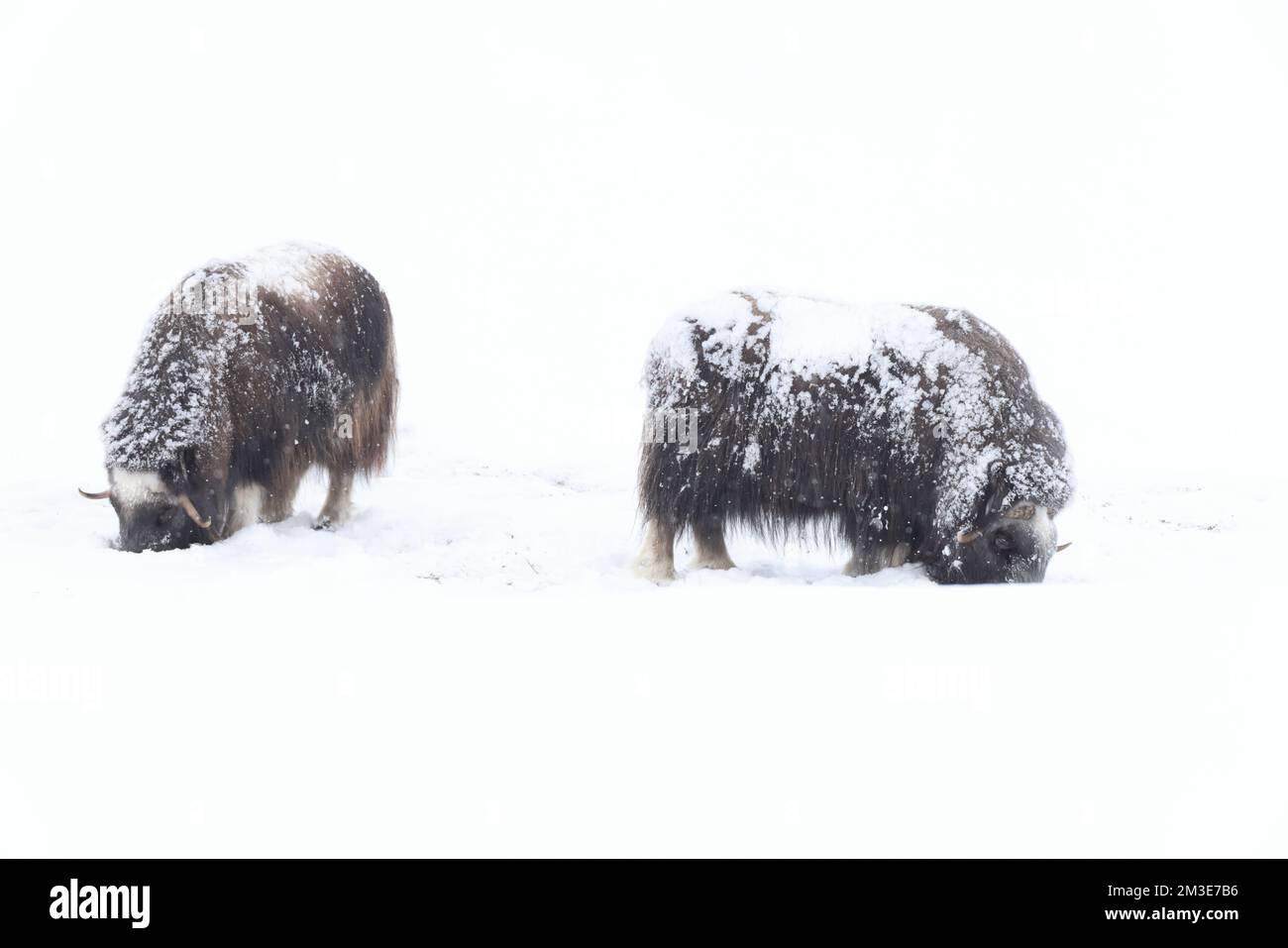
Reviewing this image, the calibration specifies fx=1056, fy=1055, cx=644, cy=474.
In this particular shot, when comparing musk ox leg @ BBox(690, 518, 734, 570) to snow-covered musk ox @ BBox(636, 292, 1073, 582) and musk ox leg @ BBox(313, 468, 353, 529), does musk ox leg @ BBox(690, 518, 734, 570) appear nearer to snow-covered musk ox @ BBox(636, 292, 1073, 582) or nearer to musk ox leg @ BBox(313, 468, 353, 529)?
snow-covered musk ox @ BBox(636, 292, 1073, 582)

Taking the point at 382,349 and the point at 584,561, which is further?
the point at 382,349

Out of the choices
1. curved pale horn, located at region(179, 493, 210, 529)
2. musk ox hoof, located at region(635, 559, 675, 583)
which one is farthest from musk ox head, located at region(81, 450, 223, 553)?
musk ox hoof, located at region(635, 559, 675, 583)

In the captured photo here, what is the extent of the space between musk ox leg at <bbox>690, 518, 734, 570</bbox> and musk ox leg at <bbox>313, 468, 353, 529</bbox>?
2.04 meters

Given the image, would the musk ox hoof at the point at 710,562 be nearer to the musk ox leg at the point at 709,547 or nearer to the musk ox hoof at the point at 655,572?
the musk ox leg at the point at 709,547

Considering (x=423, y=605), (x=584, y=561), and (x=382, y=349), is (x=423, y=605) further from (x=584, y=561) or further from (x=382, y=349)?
(x=382, y=349)

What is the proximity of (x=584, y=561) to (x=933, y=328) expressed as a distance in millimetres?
1942

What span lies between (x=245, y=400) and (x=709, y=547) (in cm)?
235

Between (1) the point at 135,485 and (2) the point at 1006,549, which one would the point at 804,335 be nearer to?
(2) the point at 1006,549

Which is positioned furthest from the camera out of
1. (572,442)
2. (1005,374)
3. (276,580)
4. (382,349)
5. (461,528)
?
(572,442)

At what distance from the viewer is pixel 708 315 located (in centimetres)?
489

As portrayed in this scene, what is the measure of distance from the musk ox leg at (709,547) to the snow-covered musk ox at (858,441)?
11 mm

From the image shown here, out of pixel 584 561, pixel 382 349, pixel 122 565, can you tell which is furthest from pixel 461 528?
pixel 122 565

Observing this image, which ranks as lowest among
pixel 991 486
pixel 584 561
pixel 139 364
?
pixel 584 561

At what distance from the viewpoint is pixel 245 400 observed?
5.11 metres
